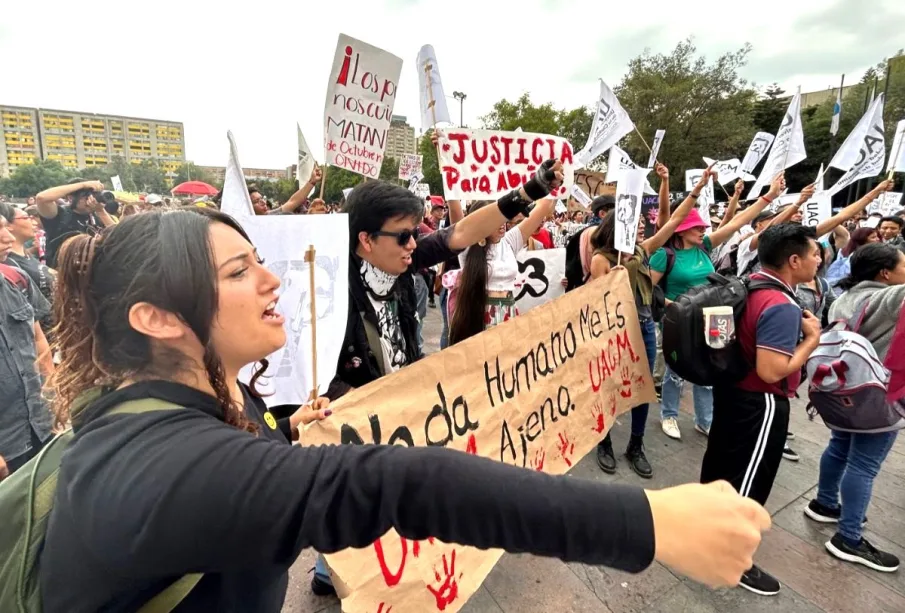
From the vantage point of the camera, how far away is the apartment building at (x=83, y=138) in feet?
329

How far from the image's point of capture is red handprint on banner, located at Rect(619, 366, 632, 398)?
305cm

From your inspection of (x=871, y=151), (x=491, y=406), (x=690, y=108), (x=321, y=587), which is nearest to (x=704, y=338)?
(x=491, y=406)

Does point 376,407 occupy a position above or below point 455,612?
above

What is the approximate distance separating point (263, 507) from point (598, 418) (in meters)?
2.44

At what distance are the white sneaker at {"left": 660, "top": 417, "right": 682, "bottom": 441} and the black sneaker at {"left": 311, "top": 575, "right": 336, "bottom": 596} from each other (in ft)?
9.65

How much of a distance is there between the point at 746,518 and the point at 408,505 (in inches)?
18.2

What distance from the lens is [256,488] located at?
0.65 metres

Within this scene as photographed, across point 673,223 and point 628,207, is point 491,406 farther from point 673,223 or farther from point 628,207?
point 673,223

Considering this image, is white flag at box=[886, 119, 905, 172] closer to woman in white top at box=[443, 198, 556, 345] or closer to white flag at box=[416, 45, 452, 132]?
woman in white top at box=[443, 198, 556, 345]

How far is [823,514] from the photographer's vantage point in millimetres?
2963

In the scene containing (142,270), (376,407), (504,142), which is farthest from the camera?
(504,142)

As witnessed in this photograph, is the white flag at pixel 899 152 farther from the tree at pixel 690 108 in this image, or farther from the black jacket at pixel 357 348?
the tree at pixel 690 108

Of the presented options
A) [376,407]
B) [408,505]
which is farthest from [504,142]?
[408,505]

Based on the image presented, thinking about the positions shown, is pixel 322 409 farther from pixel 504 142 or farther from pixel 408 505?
pixel 504 142
